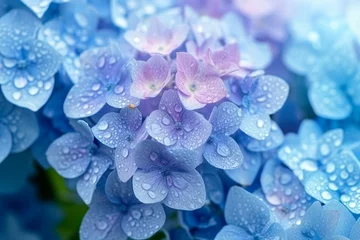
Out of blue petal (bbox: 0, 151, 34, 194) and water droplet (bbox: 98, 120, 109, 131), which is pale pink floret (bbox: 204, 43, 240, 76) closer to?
water droplet (bbox: 98, 120, 109, 131)

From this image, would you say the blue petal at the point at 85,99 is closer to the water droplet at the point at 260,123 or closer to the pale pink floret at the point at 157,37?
the pale pink floret at the point at 157,37

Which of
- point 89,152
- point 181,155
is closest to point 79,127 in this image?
point 89,152

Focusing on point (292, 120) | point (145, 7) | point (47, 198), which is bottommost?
point (47, 198)

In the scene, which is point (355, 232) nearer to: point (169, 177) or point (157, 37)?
point (169, 177)

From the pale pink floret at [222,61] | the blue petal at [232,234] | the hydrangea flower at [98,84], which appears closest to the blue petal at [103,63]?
the hydrangea flower at [98,84]

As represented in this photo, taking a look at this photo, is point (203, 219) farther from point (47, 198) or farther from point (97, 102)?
point (47, 198)

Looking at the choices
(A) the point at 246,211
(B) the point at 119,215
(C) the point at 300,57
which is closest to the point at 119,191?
(B) the point at 119,215

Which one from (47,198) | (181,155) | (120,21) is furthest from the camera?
(47,198)
